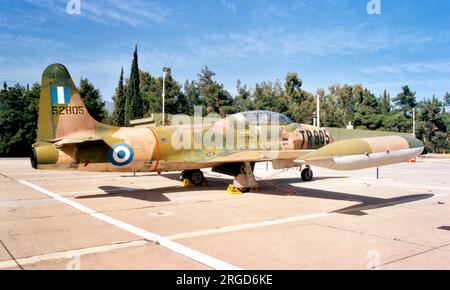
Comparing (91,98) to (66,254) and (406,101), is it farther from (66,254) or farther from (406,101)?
(406,101)

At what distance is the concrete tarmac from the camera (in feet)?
18.4

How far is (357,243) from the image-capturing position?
6574mm

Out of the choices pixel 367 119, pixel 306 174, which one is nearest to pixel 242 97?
pixel 367 119

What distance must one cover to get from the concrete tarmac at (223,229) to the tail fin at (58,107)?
7.55ft

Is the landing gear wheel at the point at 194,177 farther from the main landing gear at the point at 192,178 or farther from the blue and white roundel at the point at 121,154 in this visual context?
the blue and white roundel at the point at 121,154

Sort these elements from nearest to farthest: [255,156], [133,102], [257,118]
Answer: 1. [255,156]
2. [257,118]
3. [133,102]

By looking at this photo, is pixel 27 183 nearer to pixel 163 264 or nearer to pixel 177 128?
pixel 177 128

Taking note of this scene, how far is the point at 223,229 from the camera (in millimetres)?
7699

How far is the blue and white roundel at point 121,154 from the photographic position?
1155cm

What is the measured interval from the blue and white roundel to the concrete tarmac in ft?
4.21

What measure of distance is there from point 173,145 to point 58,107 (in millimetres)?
4036

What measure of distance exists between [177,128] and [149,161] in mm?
1828
